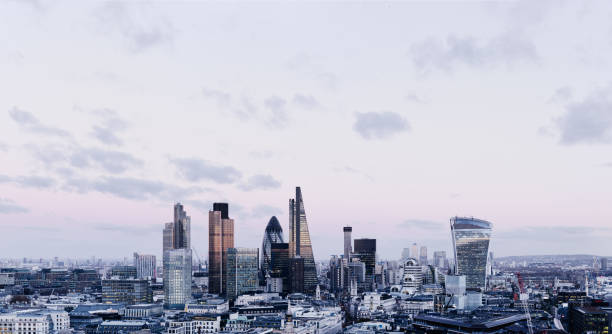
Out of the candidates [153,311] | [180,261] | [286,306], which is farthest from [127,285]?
[286,306]

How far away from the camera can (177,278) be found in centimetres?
18275

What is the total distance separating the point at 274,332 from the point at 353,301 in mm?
83036

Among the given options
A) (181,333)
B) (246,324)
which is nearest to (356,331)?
(246,324)

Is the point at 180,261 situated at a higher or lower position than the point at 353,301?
higher

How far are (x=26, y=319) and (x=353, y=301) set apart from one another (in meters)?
101

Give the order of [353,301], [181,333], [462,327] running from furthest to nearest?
[353,301]
[181,333]
[462,327]

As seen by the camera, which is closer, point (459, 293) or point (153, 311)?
point (153, 311)

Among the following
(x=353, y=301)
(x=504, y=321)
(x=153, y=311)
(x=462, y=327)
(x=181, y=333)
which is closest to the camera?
(x=462, y=327)

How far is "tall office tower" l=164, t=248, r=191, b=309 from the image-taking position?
181 m

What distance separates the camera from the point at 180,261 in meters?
186

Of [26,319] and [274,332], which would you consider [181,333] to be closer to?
[274,332]

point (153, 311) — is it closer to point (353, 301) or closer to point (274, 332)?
point (274, 332)

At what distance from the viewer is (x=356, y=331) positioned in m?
116

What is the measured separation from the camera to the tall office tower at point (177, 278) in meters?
181
